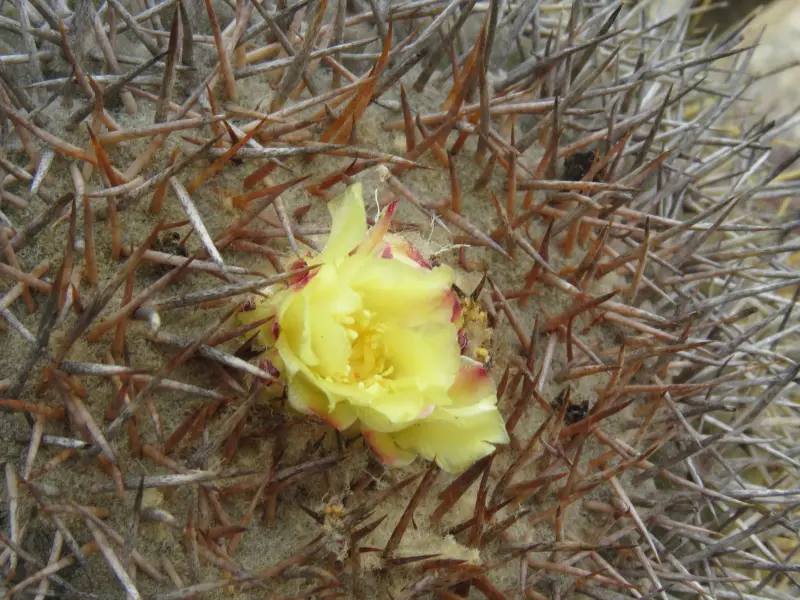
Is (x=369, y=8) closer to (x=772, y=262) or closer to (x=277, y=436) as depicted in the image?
(x=277, y=436)

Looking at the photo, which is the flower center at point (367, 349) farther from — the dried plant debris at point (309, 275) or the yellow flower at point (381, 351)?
the dried plant debris at point (309, 275)

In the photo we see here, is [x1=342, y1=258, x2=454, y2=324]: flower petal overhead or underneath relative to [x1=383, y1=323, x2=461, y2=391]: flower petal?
overhead

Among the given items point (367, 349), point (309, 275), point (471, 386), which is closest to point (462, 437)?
point (471, 386)

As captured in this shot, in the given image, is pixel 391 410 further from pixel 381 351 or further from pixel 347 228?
pixel 347 228

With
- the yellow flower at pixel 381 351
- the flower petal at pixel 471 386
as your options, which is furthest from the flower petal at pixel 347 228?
the flower petal at pixel 471 386

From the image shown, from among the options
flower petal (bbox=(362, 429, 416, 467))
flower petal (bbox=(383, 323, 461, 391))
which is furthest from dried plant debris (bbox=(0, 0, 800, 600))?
flower petal (bbox=(383, 323, 461, 391))

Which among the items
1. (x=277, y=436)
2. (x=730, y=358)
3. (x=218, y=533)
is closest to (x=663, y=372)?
(x=730, y=358)

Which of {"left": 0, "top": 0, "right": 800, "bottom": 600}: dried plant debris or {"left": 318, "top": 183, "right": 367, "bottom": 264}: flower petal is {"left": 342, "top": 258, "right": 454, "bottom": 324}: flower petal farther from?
{"left": 0, "top": 0, "right": 800, "bottom": 600}: dried plant debris
